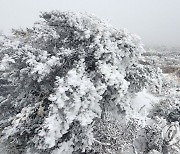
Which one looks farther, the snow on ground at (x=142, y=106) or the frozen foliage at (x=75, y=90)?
the snow on ground at (x=142, y=106)

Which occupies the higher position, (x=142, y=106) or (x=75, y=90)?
(x=75, y=90)

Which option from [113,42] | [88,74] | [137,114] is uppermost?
[113,42]

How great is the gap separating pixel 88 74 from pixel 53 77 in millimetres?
881

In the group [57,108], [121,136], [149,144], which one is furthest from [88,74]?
[149,144]

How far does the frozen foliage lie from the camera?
6344 millimetres

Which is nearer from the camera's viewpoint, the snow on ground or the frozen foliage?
the frozen foliage

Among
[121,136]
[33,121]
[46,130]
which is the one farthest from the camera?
[121,136]

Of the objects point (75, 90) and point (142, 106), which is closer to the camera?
point (75, 90)

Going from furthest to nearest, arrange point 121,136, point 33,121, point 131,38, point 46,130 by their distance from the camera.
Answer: point 131,38 → point 121,136 → point 33,121 → point 46,130

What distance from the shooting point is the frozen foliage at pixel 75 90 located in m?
6.34

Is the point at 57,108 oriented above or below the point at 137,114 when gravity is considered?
above

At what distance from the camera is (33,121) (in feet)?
22.1

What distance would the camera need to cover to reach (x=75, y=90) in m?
6.37

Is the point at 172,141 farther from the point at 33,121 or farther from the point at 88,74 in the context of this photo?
the point at 33,121
